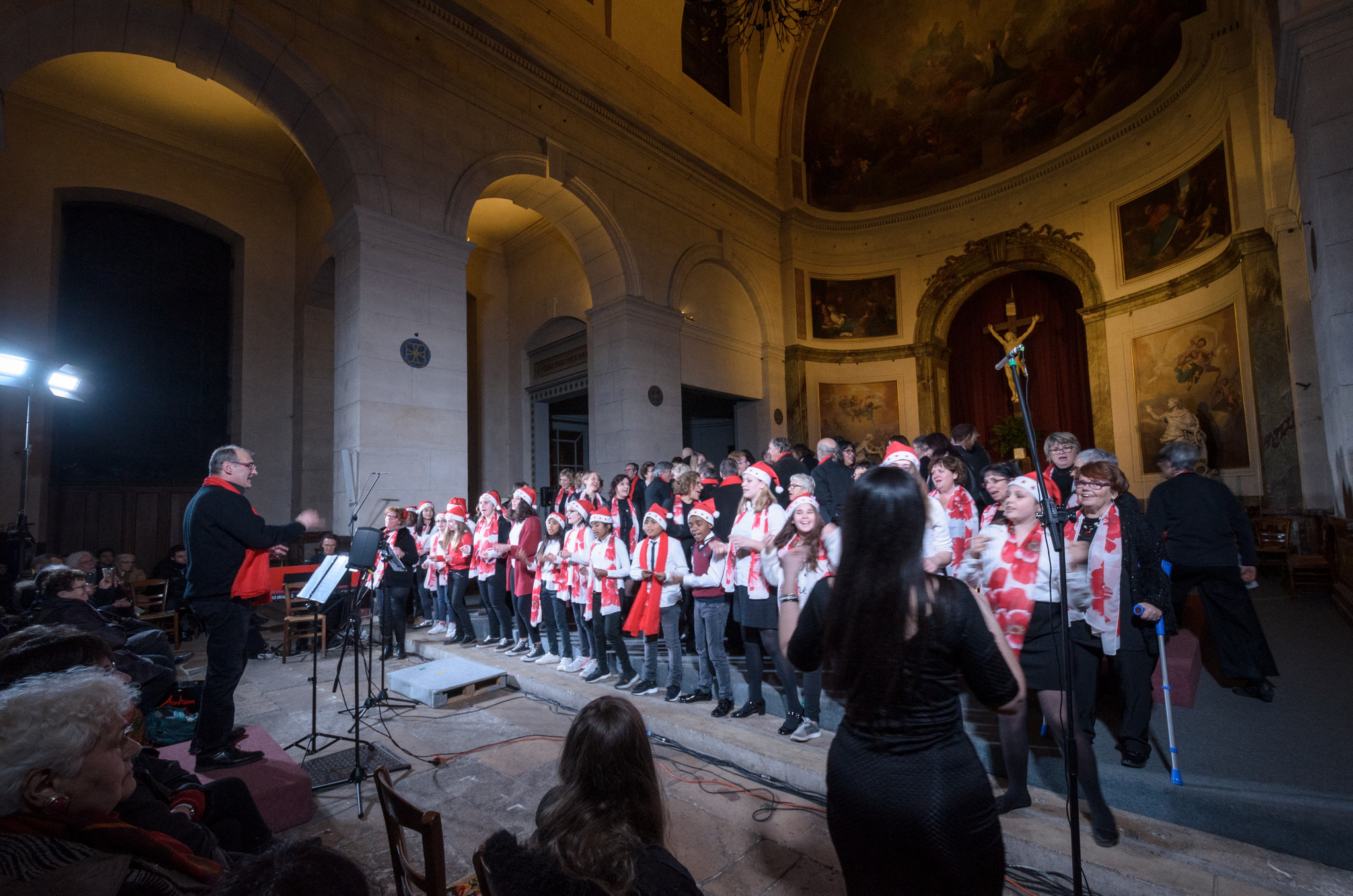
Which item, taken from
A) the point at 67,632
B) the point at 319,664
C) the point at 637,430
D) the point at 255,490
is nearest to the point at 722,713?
the point at 67,632

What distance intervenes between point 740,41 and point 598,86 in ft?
15.8

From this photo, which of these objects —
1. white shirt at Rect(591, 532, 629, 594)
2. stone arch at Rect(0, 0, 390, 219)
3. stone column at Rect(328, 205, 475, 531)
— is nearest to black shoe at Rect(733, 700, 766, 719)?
white shirt at Rect(591, 532, 629, 594)

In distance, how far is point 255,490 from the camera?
1146 cm

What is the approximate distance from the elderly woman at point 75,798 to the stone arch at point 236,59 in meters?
8.02

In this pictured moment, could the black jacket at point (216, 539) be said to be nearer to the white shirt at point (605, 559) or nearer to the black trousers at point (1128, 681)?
the white shirt at point (605, 559)

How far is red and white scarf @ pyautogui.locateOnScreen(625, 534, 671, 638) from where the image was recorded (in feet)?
17.0

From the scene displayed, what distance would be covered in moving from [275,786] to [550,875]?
2.97 m

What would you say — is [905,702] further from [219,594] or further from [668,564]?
[219,594]

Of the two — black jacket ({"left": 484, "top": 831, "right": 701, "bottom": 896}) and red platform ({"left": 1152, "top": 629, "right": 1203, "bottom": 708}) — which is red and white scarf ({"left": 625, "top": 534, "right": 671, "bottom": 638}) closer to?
red platform ({"left": 1152, "top": 629, "right": 1203, "bottom": 708})

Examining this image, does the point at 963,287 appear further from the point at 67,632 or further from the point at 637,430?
the point at 67,632

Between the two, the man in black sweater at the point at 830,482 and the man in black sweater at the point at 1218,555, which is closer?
the man in black sweater at the point at 1218,555

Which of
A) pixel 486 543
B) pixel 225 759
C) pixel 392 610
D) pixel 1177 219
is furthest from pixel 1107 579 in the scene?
pixel 1177 219

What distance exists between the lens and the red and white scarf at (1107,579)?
122 inches

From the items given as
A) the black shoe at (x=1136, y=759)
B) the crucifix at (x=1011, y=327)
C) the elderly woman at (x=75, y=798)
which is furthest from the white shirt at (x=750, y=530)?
the crucifix at (x=1011, y=327)
